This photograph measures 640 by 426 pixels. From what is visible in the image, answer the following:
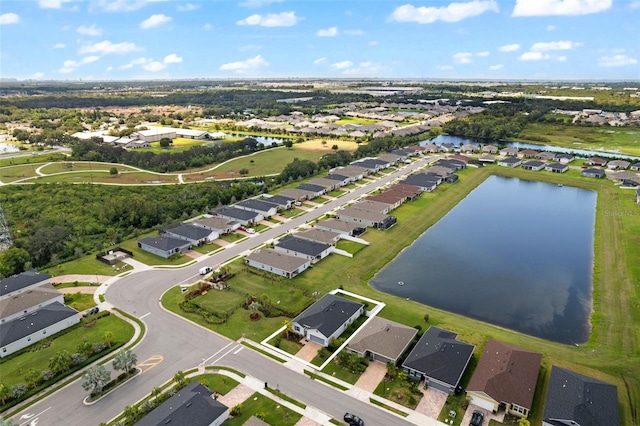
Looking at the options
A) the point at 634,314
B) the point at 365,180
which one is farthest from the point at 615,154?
the point at 634,314

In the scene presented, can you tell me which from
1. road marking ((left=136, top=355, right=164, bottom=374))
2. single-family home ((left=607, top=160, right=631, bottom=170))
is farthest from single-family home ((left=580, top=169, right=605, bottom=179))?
road marking ((left=136, top=355, right=164, bottom=374))

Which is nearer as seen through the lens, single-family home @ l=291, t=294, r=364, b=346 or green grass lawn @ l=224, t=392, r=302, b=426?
green grass lawn @ l=224, t=392, r=302, b=426

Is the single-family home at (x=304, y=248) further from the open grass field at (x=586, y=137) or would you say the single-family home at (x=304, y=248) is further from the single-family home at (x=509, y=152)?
the open grass field at (x=586, y=137)

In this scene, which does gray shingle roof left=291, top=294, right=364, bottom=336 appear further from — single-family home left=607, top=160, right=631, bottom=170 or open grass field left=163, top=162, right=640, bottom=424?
single-family home left=607, top=160, right=631, bottom=170

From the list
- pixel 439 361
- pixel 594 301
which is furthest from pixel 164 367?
pixel 594 301

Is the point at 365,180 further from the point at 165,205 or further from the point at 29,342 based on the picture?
the point at 29,342

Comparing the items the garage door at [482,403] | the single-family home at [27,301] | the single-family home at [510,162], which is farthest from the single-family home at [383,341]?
the single-family home at [510,162]
